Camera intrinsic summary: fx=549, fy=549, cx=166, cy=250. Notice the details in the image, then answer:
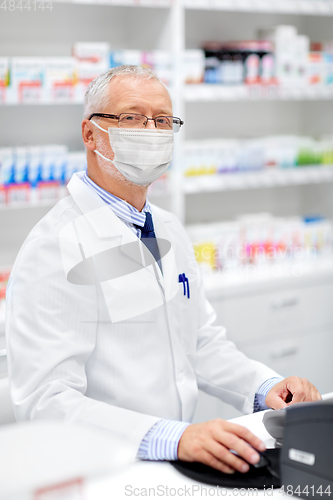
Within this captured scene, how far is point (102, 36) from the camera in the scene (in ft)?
9.47

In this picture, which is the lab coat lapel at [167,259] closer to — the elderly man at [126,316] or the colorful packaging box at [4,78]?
the elderly man at [126,316]

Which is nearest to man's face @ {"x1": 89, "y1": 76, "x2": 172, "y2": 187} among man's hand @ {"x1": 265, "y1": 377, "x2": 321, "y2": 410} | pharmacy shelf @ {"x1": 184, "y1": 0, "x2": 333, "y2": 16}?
man's hand @ {"x1": 265, "y1": 377, "x2": 321, "y2": 410}

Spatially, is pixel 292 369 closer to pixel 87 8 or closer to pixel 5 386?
pixel 5 386

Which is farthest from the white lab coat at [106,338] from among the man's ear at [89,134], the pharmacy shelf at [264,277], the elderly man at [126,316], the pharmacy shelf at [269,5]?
the pharmacy shelf at [269,5]

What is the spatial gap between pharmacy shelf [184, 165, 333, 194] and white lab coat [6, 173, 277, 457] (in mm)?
1237

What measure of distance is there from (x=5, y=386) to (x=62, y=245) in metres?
0.37

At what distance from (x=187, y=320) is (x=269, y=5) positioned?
2111 millimetres

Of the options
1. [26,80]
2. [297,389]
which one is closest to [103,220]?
[297,389]

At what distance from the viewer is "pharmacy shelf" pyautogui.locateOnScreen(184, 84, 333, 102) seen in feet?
9.02

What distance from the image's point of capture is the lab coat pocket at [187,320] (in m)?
1.51

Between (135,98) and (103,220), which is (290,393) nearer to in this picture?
(103,220)

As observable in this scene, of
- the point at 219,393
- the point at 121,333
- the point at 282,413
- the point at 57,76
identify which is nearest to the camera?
the point at 282,413

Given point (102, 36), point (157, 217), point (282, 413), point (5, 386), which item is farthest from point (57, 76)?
point (282, 413)

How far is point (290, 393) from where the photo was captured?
1342 millimetres
